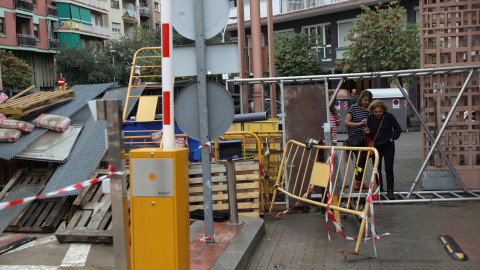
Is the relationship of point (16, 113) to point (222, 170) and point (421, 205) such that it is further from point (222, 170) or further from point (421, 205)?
point (421, 205)

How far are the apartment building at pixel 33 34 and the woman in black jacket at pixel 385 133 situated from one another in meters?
40.9

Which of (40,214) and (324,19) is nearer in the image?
(40,214)

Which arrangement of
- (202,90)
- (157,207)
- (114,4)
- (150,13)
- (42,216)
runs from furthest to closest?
(150,13) < (114,4) < (42,216) < (202,90) < (157,207)

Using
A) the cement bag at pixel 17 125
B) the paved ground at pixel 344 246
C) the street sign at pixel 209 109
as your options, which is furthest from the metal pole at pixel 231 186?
the cement bag at pixel 17 125

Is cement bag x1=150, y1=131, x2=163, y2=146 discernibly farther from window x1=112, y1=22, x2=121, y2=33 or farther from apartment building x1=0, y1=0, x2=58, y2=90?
window x1=112, y1=22, x2=121, y2=33

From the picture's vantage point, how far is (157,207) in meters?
4.34

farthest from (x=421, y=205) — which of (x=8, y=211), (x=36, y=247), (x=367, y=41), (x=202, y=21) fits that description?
(x=367, y=41)

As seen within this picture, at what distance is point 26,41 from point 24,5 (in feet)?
10.2

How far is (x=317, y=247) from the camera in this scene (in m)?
6.72

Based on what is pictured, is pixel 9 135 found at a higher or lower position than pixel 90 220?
higher

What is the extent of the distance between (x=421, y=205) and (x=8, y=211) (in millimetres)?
6619

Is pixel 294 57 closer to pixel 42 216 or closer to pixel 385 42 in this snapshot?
pixel 385 42

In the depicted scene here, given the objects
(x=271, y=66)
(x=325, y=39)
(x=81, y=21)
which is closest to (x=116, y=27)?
(x=81, y=21)

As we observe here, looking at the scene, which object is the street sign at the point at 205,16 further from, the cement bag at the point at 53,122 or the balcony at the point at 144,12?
the balcony at the point at 144,12
